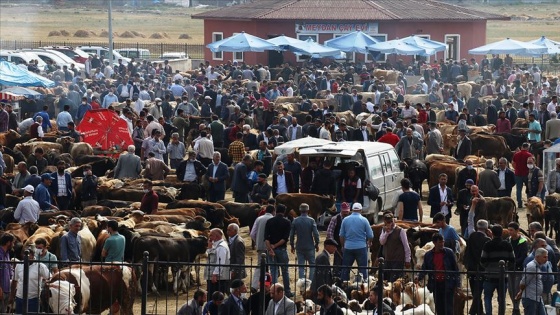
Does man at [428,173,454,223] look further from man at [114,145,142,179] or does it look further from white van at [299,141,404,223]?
man at [114,145,142,179]

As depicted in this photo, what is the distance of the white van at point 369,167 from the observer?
23047mm

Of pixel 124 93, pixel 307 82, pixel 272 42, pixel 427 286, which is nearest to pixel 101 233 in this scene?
pixel 427 286

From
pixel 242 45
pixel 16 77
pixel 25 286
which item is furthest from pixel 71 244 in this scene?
pixel 242 45

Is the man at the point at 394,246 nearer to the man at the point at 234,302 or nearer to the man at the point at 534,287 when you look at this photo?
the man at the point at 534,287

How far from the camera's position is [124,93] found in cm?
4088

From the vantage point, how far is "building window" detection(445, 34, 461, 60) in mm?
57969

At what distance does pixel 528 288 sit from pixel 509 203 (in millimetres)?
6907

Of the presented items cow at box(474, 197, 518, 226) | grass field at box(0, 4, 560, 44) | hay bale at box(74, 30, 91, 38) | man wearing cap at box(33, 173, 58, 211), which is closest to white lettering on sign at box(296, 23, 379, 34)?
grass field at box(0, 4, 560, 44)

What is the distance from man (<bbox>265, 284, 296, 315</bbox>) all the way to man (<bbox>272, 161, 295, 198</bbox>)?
340 inches

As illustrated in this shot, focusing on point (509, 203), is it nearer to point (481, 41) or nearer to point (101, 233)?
point (101, 233)

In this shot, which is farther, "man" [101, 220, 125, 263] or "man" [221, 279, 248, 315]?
"man" [101, 220, 125, 263]

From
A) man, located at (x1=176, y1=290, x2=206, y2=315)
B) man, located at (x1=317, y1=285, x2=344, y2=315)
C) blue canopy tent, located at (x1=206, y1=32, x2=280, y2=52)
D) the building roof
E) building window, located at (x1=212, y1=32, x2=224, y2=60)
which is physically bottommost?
man, located at (x1=176, y1=290, x2=206, y2=315)

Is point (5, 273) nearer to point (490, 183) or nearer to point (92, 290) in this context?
point (92, 290)

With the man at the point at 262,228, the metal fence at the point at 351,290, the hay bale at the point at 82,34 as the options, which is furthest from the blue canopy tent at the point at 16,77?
the hay bale at the point at 82,34
